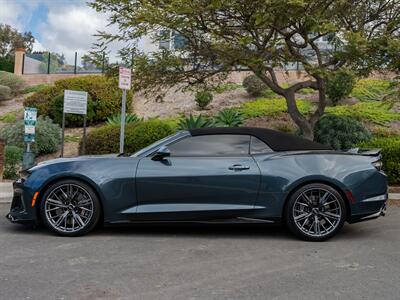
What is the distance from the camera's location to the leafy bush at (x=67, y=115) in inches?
664

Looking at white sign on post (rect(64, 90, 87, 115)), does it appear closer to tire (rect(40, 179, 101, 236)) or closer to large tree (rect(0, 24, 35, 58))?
tire (rect(40, 179, 101, 236))

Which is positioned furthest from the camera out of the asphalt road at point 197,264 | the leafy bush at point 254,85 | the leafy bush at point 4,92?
the leafy bush at point 4,92

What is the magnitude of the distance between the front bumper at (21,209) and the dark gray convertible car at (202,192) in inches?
0.6

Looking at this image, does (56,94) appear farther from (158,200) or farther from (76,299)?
(76,299)

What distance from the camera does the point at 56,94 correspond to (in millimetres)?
17734

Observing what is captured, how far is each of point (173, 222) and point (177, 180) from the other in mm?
532

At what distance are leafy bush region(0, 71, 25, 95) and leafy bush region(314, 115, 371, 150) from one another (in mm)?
15651

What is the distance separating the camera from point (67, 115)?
17188mm

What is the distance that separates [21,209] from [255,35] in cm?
556

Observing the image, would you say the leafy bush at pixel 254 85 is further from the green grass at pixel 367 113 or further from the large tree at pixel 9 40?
the large tree at pixel 9 40

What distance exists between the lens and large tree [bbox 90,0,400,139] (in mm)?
8102

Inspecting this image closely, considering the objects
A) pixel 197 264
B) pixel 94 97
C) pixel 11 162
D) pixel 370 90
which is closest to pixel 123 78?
pixel 11 162

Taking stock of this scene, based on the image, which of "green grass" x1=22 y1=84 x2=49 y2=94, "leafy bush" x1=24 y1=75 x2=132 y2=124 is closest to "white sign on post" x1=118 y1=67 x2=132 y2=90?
"leafy bush" x1=24 y1=75 x2=132 y2=124

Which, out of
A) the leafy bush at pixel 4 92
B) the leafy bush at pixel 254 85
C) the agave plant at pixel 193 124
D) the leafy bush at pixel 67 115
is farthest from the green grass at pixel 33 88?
the agave plant at pixel 193 124
